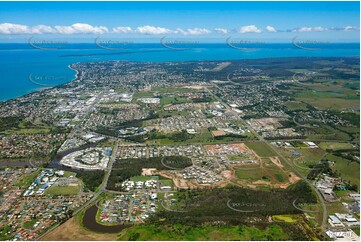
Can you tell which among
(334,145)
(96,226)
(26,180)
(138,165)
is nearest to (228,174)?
(138,165)

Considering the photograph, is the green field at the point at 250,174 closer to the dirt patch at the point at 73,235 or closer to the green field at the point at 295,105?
the dirt patch at the point at 73,235

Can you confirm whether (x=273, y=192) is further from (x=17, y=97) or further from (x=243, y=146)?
(x=17, y=97)

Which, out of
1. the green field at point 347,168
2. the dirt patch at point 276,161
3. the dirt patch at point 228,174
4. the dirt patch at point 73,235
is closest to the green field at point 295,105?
the green field at point 347,168

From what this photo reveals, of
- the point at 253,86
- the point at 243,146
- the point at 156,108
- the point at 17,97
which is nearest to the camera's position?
the point at 243,146

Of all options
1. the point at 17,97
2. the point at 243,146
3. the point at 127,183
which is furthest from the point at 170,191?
the point at 17,97

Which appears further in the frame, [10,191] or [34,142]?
[34,142]

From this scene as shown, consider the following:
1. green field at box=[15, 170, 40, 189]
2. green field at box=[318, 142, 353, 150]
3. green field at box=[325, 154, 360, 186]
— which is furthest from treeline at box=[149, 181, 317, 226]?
green field at box=[15, 170, 40, 189]

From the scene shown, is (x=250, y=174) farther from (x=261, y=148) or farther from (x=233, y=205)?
(x=261, y=148)
